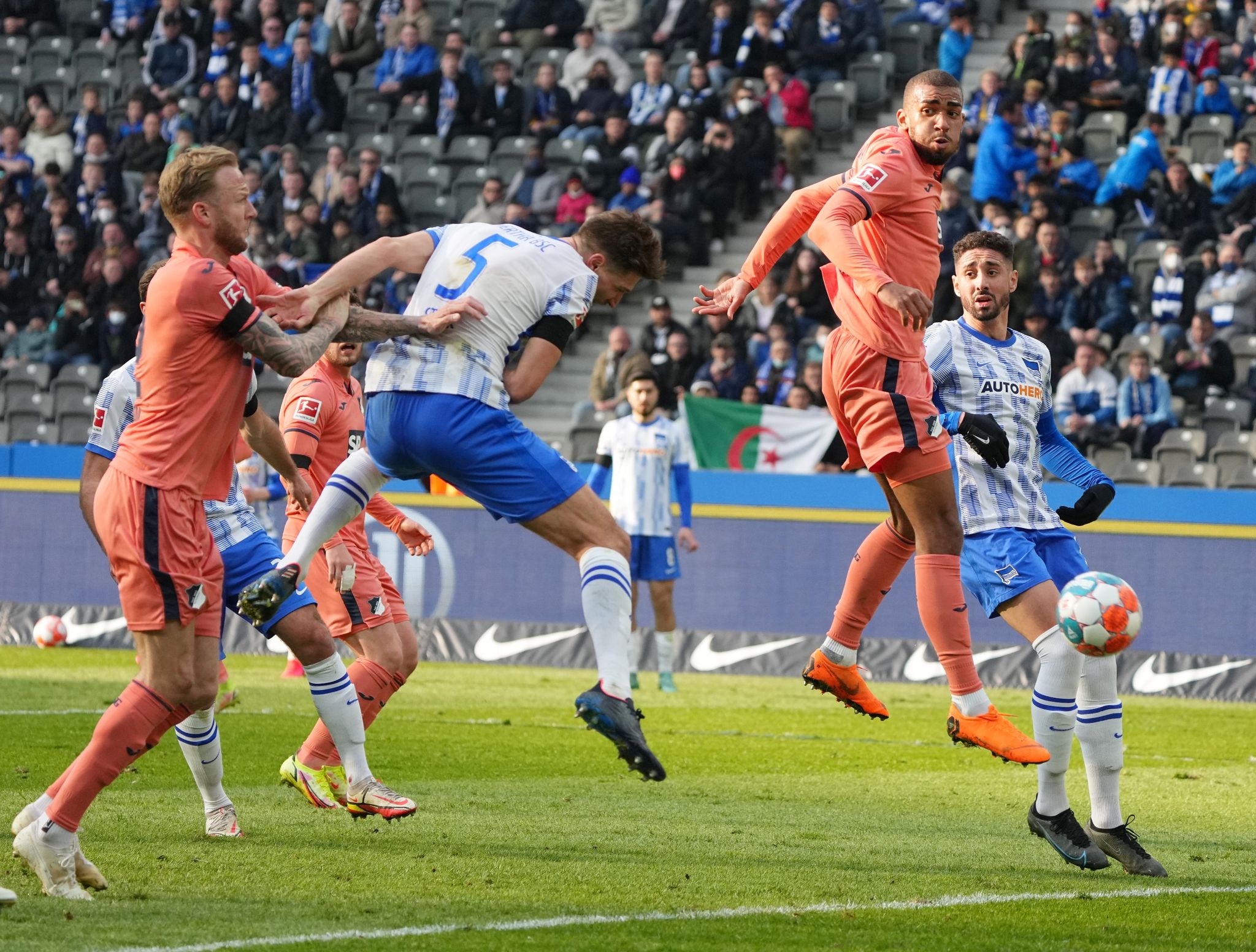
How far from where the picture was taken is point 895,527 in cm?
742

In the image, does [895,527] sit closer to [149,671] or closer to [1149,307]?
[149,671]

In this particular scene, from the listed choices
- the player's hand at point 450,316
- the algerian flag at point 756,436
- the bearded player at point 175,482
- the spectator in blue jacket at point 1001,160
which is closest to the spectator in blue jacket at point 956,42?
the spectator in blue jacket at point 1001,160

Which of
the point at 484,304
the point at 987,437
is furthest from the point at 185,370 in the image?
the point at 987,437

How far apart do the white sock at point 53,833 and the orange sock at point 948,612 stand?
3.32 metres

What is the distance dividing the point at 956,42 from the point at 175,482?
56.5 feet

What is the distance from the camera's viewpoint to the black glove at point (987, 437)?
661 cm

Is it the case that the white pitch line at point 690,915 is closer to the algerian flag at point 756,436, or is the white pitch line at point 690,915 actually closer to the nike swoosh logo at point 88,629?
the algerian flag at point 756,436

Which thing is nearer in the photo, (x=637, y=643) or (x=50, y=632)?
(x=637, y=643)

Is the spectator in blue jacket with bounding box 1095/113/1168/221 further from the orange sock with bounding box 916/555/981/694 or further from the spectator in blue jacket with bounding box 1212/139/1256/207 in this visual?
the orange sock with bounding box 916/555/981/694

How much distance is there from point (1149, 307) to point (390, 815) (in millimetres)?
13308

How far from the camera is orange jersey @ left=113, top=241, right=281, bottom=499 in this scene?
223 inches

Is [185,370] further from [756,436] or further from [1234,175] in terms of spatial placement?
[1234,175]

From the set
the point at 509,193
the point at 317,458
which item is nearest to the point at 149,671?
the point at 317,458

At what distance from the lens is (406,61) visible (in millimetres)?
23734
